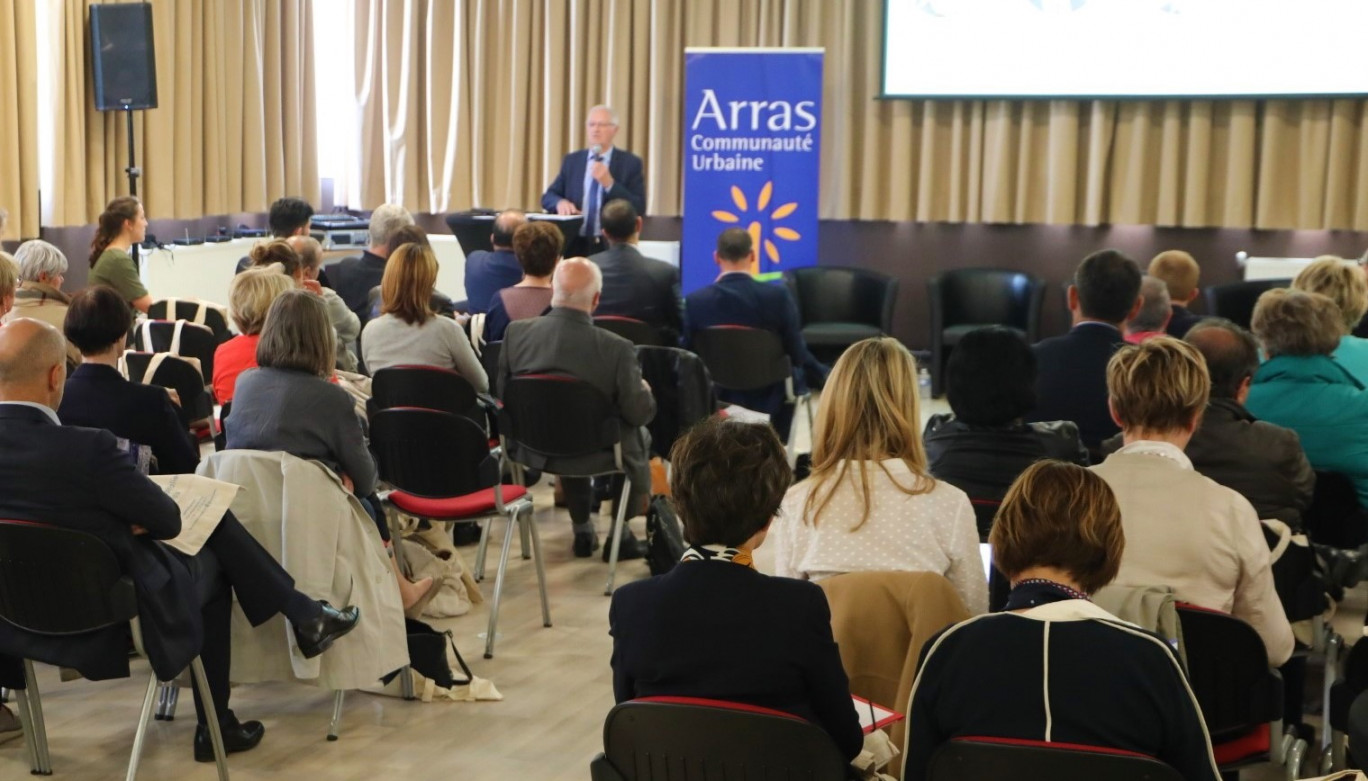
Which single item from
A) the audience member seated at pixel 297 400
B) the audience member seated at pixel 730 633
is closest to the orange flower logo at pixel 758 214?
the audience member seated at pixel 297 400

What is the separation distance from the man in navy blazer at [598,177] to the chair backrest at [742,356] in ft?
8.71

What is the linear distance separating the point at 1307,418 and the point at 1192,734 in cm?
251

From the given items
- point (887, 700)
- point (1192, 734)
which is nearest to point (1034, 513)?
point (1192, 734)

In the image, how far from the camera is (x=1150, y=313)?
539cm

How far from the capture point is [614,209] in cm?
655

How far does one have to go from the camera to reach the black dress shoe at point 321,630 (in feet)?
12.4

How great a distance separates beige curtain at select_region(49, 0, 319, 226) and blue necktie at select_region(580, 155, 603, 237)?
238cm

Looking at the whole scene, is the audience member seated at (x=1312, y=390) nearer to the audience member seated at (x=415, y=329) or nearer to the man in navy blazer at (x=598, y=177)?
the audience member seated at (x=415, y=329)

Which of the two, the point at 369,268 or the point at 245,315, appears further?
the point at 369,268

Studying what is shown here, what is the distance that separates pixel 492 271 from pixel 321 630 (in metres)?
3.22

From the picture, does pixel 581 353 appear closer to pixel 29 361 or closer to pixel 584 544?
pixel 584 544

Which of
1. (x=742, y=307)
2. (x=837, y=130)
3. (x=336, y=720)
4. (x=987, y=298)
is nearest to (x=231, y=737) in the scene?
(x=336, y=720)

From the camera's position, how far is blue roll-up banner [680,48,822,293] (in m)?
9.09

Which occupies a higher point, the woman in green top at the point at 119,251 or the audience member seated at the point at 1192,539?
the woman in green top at the point at 119,251
